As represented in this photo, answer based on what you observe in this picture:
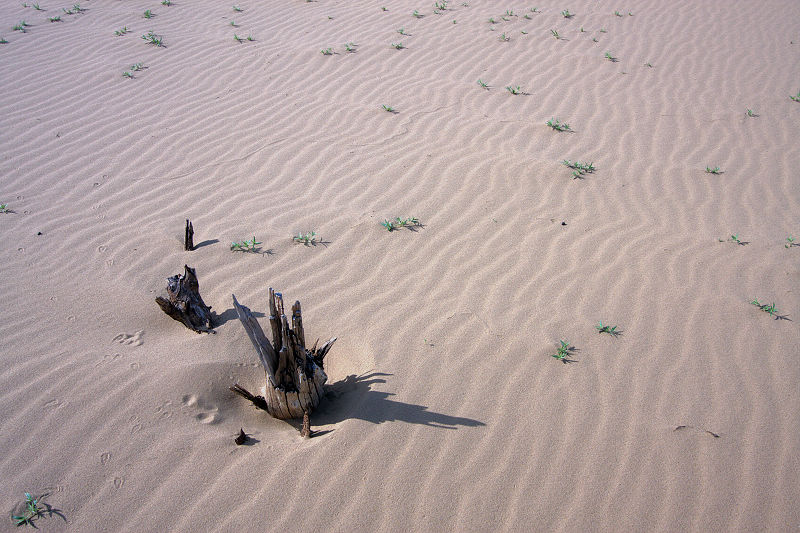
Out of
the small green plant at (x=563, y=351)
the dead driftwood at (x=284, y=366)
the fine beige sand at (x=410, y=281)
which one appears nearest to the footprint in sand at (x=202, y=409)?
the fine beige sand at (x=410, y=281)

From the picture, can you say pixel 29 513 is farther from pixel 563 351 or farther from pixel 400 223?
pixel 400 223

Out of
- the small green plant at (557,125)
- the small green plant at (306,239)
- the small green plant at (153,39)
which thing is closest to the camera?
the small green plant at (306,239)

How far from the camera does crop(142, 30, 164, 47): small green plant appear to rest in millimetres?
7285

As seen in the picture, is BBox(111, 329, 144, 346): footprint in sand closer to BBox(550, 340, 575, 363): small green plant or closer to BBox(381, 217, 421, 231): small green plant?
BBox(381, 217, 421, 231): small green plant

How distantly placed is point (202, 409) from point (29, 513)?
819 mm

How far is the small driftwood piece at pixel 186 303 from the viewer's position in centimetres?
312

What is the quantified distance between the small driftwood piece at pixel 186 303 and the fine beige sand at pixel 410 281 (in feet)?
0.30

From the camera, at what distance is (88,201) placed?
4488 millimetres

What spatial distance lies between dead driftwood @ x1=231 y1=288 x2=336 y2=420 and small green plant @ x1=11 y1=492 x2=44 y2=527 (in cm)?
95

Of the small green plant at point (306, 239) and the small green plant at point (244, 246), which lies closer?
the small green plant at point (244, 246)

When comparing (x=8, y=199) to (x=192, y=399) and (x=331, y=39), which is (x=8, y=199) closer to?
(x=192, y=399)

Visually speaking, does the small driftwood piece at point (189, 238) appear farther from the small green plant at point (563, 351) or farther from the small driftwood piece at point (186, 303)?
the small green plant at point (563, 351)

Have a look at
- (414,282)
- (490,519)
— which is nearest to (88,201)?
(414,282)

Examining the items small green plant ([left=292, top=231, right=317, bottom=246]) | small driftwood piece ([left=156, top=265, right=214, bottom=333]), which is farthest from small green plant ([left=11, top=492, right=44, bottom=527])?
small green plant ([left=292, top=231, right=317, bottom=246])
